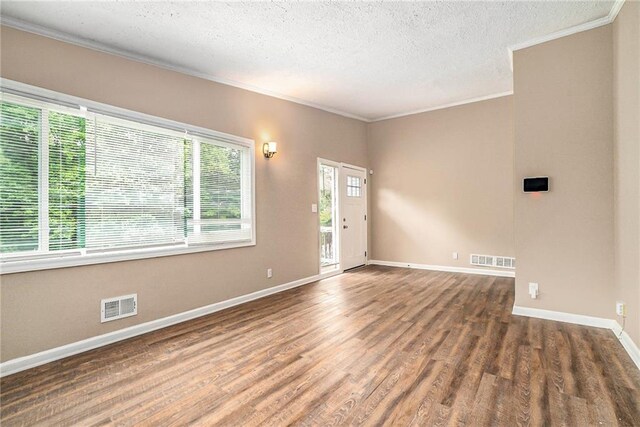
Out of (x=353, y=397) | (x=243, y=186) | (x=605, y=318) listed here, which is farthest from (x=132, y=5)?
(x=605, y=318)

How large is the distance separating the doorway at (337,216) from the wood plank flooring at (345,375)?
2380mm

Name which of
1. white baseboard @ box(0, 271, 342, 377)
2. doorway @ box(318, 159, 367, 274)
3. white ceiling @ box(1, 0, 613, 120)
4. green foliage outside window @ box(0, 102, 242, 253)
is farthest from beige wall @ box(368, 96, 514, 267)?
green foliage outside window @ box(0, 102, 242, 253)

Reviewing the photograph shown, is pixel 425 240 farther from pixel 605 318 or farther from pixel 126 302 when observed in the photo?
pixel 126 302

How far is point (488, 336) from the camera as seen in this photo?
304cm

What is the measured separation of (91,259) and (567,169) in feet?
16.0

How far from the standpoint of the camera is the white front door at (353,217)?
6.17 m

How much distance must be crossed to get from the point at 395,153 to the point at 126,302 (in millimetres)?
5341

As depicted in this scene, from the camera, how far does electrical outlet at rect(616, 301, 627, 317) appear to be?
2.84 metres

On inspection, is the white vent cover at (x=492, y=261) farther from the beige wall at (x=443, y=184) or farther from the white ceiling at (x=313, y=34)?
the white ceiling at (x=313, y=34)

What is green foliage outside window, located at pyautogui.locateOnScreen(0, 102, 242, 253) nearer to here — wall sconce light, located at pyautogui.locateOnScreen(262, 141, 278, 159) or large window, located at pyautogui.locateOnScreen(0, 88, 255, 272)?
large window, located at pyautogui.locateOnScreen(0, 88, 255, 272)

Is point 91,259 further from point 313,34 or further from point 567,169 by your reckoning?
point 567,169

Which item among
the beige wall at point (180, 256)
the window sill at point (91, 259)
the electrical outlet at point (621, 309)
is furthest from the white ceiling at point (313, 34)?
the electrical outlet at point (621, 309)

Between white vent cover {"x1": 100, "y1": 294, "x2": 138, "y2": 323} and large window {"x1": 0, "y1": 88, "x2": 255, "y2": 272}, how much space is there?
0.42 metres

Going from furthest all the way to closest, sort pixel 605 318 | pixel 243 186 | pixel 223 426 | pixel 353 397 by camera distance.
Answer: pixel 243 186 < pixel 605 318 < pixel 353 397 < pixel 223 426
